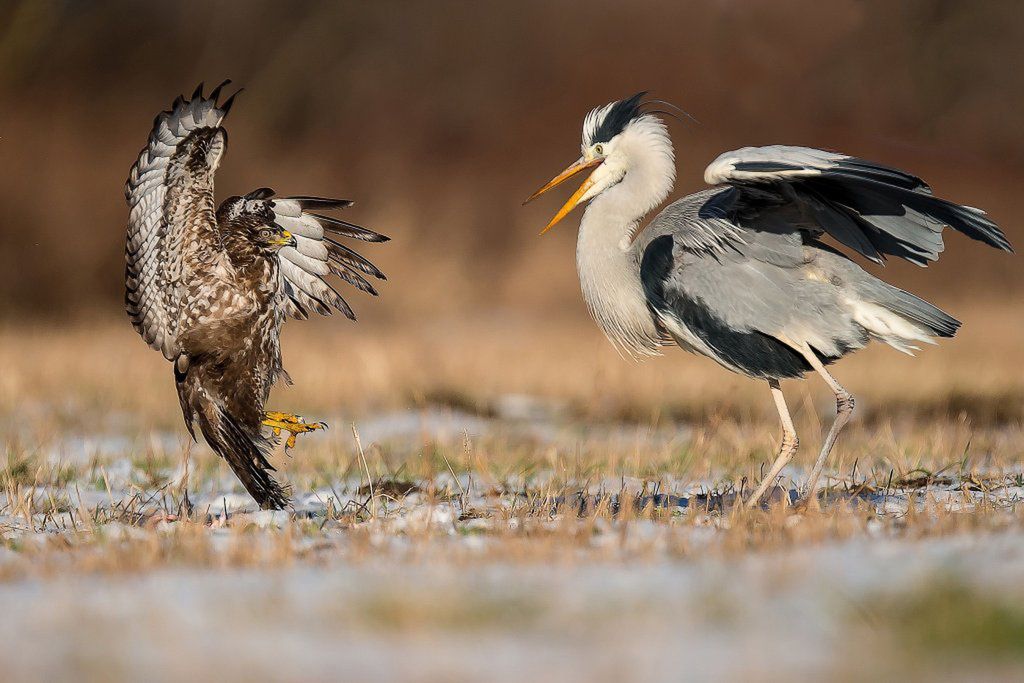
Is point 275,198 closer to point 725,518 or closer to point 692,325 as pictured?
point 692,325

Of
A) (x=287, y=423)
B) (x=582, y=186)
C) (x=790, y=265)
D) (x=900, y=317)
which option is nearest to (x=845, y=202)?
(x=790, y=265)

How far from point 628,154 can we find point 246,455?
2736 millimetres

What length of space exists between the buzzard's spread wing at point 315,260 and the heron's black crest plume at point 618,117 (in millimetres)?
1456

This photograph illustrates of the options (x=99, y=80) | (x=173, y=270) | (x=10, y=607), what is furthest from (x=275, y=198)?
(x=99, y=80)

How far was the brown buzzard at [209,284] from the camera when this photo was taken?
6.14m

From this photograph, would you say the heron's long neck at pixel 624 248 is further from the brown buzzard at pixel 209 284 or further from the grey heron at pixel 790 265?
the brown buzzard at pixel 209 284

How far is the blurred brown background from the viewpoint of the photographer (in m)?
17.6

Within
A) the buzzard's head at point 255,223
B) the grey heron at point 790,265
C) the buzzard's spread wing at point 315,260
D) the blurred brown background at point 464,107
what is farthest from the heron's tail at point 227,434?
the blurred brown background at point 464,107

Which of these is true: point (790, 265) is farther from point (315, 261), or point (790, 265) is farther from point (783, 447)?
point (315, 261)

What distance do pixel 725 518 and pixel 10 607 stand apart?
2902mm

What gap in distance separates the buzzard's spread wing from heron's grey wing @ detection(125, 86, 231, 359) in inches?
35.9

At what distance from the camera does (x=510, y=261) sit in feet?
59.3

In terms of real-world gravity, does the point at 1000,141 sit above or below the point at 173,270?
above

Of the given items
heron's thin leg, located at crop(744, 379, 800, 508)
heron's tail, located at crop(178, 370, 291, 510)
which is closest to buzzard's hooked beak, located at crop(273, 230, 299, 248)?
heron's tail, located at crop(178, 370, 291, 510)
